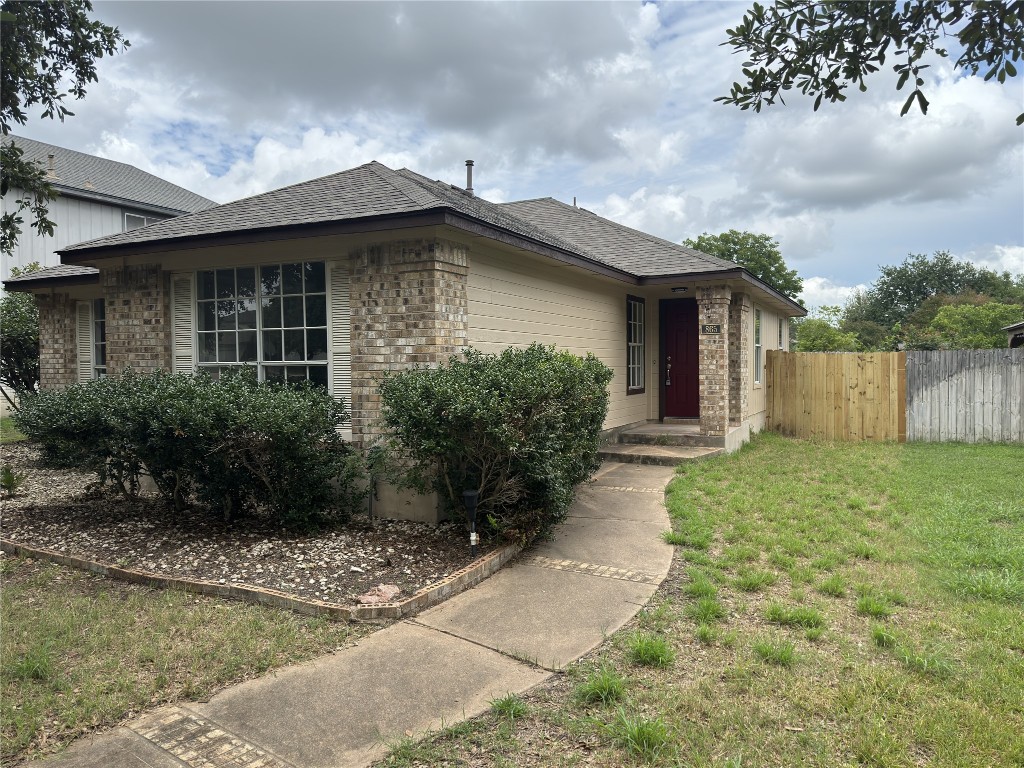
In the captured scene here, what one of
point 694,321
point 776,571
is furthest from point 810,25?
point 694,321

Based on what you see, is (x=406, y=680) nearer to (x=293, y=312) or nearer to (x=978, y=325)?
(x=293, y=312)

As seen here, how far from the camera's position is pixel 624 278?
10062mm

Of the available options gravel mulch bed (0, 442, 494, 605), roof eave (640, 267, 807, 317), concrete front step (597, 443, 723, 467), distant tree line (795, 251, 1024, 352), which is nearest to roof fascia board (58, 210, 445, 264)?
gravel mulch bed (0, 442, 494, 605)

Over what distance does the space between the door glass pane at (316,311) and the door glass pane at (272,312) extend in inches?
16.2

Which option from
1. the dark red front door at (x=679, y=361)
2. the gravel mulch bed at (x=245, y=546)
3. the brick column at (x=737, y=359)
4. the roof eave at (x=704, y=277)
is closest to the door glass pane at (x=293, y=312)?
the gravel mulch bed at (x=245, y=546)

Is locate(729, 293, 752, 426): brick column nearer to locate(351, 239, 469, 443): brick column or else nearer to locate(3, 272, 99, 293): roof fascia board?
locate(351, 239, 469, 443): brick column

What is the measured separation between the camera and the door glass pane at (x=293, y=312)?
7.04 m

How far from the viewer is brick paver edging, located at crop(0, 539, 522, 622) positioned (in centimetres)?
426

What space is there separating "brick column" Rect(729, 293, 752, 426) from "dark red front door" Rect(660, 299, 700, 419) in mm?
1191

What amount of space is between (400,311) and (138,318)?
369cm

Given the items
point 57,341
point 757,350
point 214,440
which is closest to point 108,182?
point 57,341

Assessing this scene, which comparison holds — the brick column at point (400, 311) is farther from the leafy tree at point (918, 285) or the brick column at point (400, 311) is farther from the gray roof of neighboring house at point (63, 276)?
the leafy tree at point (918, 285)

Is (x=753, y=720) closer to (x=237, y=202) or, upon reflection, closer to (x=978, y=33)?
(x=978, y=33)

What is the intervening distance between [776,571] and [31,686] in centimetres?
476
